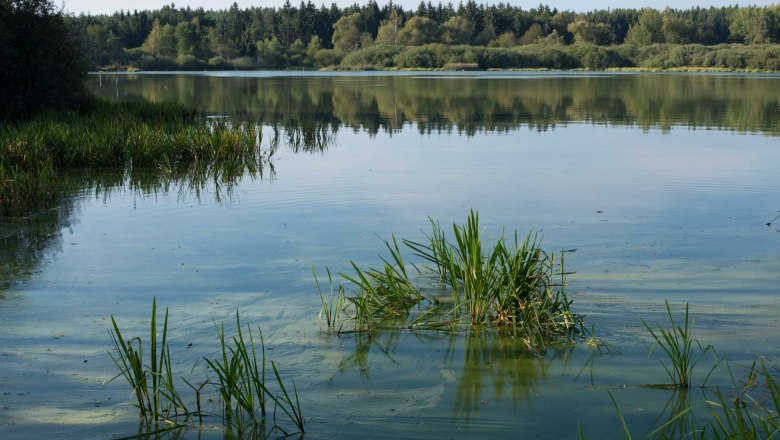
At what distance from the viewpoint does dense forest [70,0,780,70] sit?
3455 inches

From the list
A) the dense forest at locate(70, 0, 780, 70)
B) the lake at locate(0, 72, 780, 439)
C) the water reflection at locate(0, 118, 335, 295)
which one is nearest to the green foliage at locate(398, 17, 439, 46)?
the dense forest at locate(70, 0, 780, 70)

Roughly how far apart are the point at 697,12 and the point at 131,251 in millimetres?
148214

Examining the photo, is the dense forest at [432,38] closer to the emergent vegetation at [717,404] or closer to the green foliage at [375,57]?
the green foliage at [375,57]

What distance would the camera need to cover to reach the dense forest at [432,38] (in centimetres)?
8775

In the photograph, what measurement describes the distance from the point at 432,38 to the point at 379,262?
10401 cm

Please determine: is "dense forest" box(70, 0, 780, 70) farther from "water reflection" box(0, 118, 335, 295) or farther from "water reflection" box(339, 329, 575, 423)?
"water reflection" box(339, 329, 575, 423)

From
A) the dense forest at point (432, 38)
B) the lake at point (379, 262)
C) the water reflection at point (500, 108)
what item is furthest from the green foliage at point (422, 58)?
the lake at point (379, 262)

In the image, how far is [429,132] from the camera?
744 inches

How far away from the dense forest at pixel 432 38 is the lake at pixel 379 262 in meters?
63.9

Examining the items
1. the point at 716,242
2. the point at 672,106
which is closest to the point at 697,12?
the point at 672,106

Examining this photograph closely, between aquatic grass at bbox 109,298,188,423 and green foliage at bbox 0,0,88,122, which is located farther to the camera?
green foliage at bbox 0,0,88,122

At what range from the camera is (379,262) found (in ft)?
23.2

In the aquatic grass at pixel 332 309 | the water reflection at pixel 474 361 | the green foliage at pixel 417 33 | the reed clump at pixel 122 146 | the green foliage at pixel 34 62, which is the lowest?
the water reflection at pixel 474 361

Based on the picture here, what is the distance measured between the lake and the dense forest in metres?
63.9
